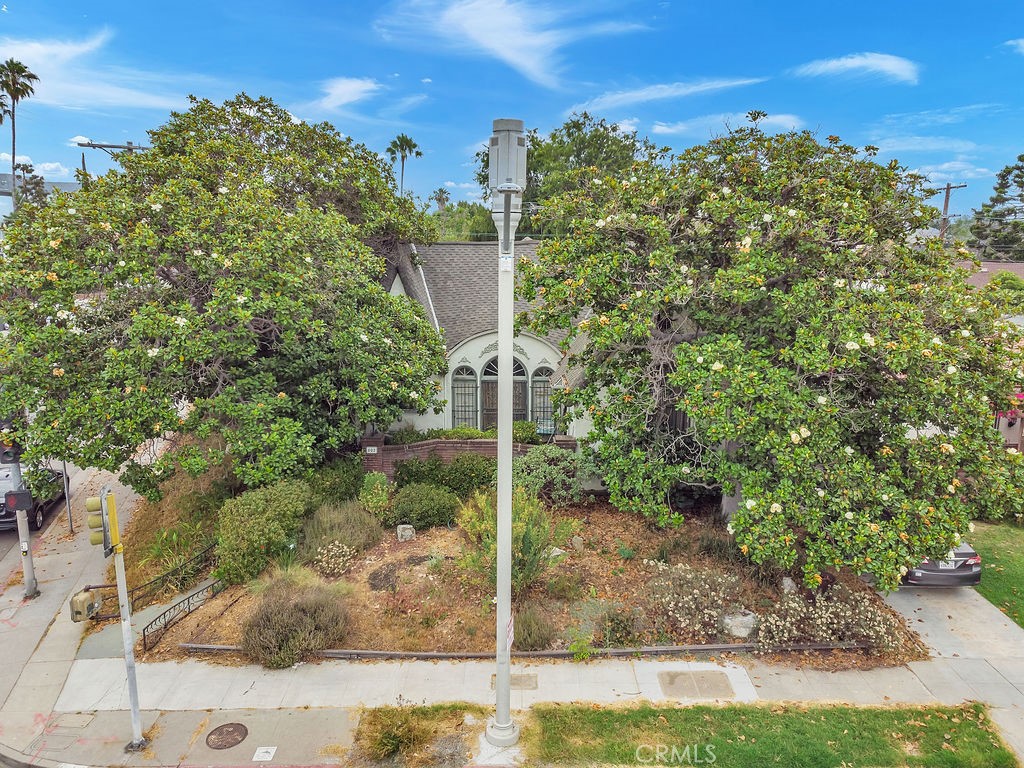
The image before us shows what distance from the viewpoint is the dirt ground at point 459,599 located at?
10.7 m

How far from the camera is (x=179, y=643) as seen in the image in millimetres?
10820

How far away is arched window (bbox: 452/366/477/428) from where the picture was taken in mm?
20688

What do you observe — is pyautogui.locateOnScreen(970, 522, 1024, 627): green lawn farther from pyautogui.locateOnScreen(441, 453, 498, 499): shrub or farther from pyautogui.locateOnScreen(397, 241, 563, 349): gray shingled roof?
pyautogui.locateOnScreen(397, 241, 563, 349): gray shingled roof

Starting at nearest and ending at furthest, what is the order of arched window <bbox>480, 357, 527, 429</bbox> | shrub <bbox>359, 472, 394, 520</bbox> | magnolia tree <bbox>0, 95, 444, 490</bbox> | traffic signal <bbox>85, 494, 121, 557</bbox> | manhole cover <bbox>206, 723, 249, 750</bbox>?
traffic signal <bbox>85, 494, 121, 557</bbox> → manhole cover <bbox>206, 723, 249, 750</bbox> → magnolia tree <bbox>0, 95, 444, 490</bbox> → shrub <bbox>359, 472, 394, 520</bbox> → arched window <bbox>480, 357, 527, 429</bbox>

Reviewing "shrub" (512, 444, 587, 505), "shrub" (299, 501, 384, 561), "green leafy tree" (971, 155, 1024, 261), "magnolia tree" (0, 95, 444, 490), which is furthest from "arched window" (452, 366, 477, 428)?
"green leafy tree" (971, 155, 1024, 261)

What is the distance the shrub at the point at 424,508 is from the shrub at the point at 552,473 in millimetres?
1748

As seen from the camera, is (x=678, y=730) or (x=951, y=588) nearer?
(x=678, y=730)

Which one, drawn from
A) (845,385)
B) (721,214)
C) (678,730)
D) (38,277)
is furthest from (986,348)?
(38,277)

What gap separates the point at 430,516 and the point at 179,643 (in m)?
5.65

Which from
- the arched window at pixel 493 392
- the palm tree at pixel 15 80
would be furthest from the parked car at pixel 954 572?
the palm tree at pixel 15 80

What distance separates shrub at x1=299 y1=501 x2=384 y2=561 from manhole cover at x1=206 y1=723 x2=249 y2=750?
436cm

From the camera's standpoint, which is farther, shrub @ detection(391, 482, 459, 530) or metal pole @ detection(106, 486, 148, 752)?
shrub @ detection(391, 482, 459, 530)

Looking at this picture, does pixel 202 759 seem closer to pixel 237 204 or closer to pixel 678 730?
pixel 678 730

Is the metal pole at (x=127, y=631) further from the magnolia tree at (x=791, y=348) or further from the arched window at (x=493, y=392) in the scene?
the arched window at (x=493, y=392)
